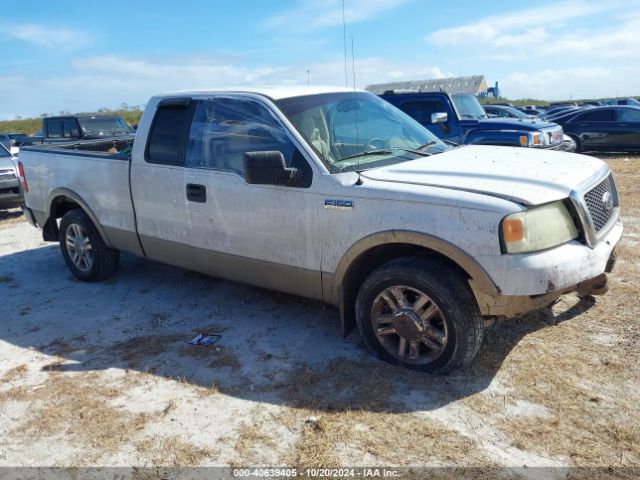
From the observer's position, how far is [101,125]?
52.2 ft

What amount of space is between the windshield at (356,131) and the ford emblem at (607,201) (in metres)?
1.28

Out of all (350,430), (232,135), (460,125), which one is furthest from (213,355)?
(460,125)

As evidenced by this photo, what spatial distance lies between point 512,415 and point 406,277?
1.01 meters

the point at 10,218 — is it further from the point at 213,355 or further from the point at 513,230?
the point at 513,230

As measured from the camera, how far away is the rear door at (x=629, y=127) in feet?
51.0

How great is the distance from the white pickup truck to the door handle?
13 mm

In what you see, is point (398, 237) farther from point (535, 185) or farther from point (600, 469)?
point (600, 469)

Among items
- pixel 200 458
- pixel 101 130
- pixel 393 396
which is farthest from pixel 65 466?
pixel 101 130

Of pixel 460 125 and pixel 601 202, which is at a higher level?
pixel 460 125

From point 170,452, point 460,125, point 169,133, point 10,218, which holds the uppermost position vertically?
point 169,133

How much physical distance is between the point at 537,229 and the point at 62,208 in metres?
5.06

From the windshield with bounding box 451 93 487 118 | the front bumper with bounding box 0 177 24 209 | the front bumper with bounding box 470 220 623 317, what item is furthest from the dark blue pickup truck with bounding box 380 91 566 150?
the front bumper with bounding box 470 220 623 317

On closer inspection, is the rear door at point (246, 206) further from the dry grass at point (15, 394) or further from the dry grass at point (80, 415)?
the dry grass at point (15, 394)

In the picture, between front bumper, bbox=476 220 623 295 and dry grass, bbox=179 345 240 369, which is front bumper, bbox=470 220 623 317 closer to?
front bumper, bbox=476 220 623 295
